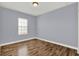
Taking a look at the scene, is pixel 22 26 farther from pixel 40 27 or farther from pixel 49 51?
pixel 49 51

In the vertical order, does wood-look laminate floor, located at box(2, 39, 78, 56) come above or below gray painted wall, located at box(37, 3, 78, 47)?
below

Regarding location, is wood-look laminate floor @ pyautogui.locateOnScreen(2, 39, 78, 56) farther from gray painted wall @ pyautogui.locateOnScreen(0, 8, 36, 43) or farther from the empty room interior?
gray painted wall @ pyautogui.locateOnScreen(0, 8, 36, 43)

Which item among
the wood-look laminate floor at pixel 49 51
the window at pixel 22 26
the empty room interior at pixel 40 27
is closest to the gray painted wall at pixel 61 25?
the empty room interior at pixel 40 27

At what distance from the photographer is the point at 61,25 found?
2.54 m

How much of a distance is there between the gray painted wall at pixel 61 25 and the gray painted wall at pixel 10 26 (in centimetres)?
26

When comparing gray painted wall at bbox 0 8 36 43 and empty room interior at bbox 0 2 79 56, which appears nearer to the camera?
empty room interior at bbox 0 2 79 56

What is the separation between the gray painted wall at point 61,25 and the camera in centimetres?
218

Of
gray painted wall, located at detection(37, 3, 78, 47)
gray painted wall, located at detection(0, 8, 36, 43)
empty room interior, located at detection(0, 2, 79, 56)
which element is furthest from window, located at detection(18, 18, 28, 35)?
gray painted wall, located at detection(37, 3, 78, 47)

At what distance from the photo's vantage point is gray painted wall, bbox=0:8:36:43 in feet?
8.63

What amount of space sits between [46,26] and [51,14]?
1.51ft

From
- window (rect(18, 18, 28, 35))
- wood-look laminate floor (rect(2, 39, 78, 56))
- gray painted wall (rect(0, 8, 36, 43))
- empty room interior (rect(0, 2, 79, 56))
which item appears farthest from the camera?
gray painted wall (rect(0, 8, 36, 43))

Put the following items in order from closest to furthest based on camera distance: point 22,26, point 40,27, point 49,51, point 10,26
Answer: point 49,51 < point 22,26 < point 40,27 < point 10,26

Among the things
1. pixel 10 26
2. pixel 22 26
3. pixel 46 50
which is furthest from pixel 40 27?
pixel 10 26

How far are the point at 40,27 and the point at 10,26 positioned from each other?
1032 mm
